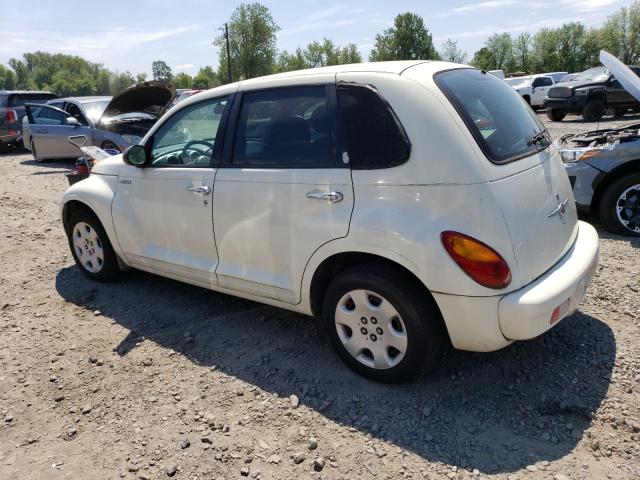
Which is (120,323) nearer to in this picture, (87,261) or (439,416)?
(87,261)

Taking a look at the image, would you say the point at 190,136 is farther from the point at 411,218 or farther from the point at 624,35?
the point at 624,35

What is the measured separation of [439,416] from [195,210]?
2142mm

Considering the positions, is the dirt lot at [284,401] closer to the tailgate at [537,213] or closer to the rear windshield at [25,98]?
the tailgate at [537,213]

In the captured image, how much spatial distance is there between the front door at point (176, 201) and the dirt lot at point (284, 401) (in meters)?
0.51

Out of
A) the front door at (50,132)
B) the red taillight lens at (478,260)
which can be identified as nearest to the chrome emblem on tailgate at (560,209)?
the red taillight lens at (478,260)

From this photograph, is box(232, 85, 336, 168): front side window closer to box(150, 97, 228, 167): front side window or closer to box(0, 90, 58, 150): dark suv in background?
box(150, 97, 228, 167): front side window

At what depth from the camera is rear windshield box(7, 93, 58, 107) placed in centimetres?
1574

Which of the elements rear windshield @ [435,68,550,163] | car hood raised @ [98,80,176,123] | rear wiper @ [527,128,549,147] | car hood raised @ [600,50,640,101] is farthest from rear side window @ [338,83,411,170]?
car hood raised @ [98,80,176,123]

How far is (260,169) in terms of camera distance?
3326mm

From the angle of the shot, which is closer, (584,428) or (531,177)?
(584,428)

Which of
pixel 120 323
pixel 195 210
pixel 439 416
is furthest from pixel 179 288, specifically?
pixel 439 416

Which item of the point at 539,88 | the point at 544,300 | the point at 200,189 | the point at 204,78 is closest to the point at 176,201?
the point at 200,189

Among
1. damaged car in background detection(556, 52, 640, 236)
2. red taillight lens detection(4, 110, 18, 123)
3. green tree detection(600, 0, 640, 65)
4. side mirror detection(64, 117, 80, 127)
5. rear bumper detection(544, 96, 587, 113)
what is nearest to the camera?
damaged car in background detection(556, 52, 640, 236)

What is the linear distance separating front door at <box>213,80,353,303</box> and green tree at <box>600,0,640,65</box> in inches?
2907
